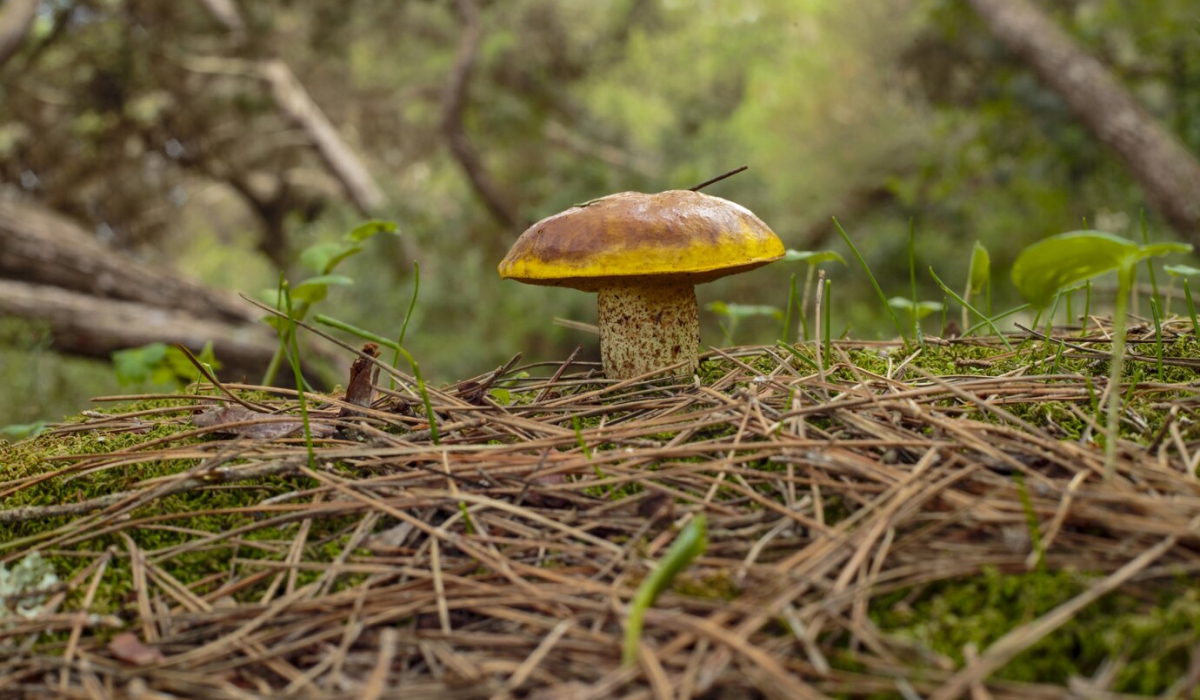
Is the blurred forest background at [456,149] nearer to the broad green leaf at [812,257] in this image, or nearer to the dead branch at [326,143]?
the dead branch at [326,143]

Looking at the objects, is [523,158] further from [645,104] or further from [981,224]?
[981,224]

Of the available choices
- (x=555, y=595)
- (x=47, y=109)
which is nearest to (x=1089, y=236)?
(x=555, y=595)

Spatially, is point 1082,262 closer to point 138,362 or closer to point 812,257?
point 812,257

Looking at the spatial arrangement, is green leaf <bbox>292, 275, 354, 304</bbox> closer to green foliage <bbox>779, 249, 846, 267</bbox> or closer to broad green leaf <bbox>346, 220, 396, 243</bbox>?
broad green leaf <bbox>346, 220, 396, 243</bbox>

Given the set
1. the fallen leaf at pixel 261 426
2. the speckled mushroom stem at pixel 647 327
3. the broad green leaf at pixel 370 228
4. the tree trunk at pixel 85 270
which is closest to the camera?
the fallen leaf at pixel 261 426

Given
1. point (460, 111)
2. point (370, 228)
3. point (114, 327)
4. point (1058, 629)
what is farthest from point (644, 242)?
point (460, 111)

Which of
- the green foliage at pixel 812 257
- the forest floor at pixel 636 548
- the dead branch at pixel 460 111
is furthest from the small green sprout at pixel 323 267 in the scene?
the dead branch at pixel 460 111
